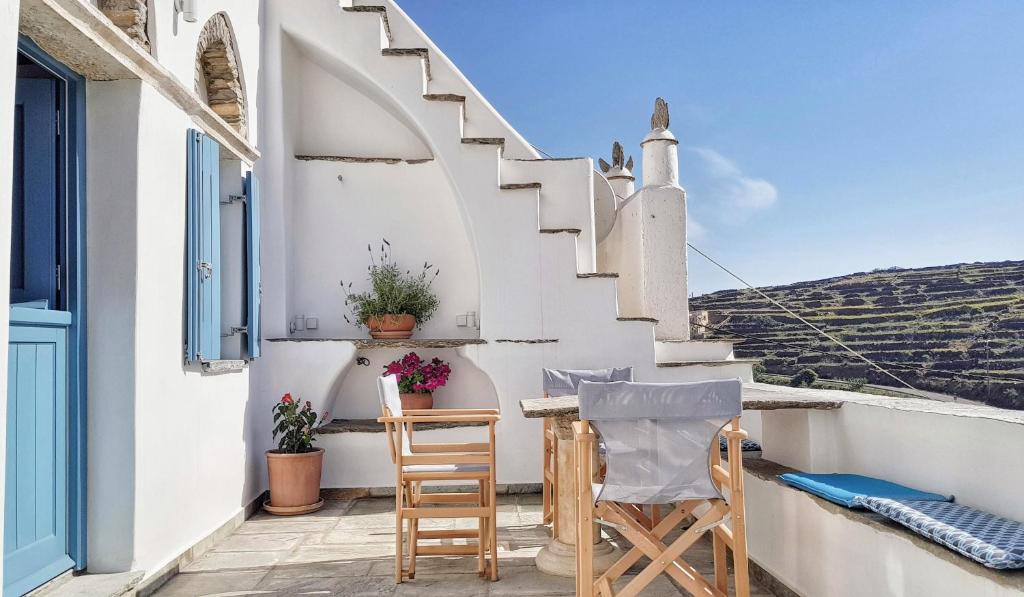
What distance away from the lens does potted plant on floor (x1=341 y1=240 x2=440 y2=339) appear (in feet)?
19.0

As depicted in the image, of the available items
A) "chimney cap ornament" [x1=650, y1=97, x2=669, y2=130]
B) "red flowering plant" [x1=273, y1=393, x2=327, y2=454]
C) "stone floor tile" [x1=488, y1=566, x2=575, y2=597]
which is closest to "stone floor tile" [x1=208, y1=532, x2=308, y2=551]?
"red flowering plant" [x1=273, y1=393, x2=327, y2=454]

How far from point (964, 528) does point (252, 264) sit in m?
4.08

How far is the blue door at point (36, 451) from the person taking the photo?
2734 mm

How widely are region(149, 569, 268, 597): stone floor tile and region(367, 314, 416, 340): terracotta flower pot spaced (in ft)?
7.80

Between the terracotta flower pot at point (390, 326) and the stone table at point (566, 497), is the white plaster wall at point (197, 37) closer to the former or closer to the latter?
the terracotta flower pot at point (390, 326)

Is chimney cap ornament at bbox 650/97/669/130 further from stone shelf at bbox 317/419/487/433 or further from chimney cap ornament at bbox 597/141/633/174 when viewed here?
stone shelf at bbox 317/419/487/433

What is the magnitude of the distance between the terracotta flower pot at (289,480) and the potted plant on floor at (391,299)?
1229 mm

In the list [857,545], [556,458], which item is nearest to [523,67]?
[556,458]

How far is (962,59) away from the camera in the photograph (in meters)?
11.2

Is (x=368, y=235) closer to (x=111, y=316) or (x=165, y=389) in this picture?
(x=165, y=389)

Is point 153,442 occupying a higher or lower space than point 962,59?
lower

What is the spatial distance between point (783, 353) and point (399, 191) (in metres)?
→ 3.42

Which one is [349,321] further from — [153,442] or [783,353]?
[783,353]

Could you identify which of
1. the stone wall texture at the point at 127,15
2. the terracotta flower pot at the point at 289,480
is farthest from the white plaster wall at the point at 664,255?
the stone wall texture at the point at 127,15
